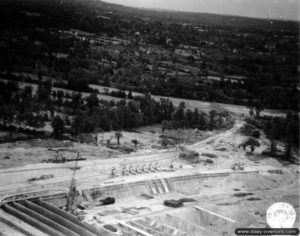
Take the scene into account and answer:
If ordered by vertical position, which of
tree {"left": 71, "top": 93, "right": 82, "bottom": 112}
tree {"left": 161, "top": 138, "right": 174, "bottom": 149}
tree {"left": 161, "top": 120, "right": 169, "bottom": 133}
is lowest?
tree {"left": 161, "top": 138, "right": 174, "bottom": 149}

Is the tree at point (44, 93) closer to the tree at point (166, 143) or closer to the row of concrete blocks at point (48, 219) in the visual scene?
the tree at point (166, 143)

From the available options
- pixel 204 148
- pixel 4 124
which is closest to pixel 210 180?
pixel 204 148

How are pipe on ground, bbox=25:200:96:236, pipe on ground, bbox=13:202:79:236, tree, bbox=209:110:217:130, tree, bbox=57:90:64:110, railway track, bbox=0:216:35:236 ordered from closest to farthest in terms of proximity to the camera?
1. railway track, bbox=0:216:35:236
2. pipe on ground, bbox=13:202:79:236
3. pipe on ground, bbox=25:200:96:236
4. tree, bbox=57:90:64:110
5. tree, bbox=209:110:217:130

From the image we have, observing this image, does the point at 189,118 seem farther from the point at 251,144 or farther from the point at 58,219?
the point at 58,219

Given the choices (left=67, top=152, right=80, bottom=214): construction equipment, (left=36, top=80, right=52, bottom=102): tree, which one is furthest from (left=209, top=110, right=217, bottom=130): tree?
(left=67, top=152, right=80, bottom=214): construction equipment

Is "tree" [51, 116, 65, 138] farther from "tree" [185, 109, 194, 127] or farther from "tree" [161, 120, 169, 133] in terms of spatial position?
"tree" [185, 109, 194, 127]

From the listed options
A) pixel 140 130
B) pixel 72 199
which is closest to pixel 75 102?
pixel 140 130
